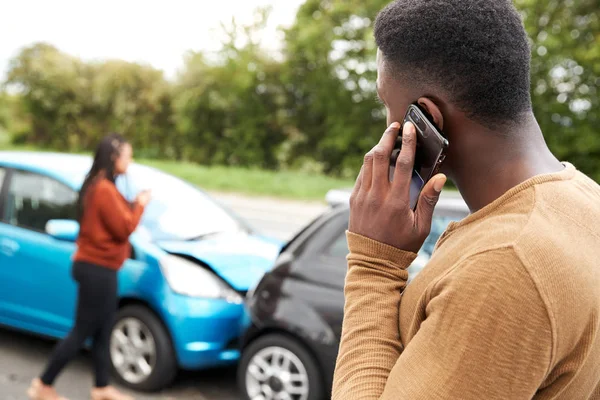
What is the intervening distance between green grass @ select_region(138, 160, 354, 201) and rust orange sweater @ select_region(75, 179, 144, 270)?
607 inches

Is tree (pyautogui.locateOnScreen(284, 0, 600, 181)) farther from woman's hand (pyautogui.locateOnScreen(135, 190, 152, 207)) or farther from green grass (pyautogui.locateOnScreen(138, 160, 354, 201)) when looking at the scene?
woman's hand (pyautogui.locateOnScreen(135, 190, 152, 207))

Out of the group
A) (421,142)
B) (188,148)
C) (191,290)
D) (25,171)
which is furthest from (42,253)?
(188,148)

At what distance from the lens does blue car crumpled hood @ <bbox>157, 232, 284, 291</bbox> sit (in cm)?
449

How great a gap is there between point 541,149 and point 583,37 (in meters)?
23.7

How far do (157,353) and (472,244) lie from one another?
3.62 m

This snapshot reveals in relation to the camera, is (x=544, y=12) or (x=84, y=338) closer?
(x=84, y=338)

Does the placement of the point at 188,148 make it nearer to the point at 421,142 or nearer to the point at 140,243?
the point at 140,243

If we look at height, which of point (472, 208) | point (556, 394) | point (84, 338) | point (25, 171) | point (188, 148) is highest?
point (472, 208)

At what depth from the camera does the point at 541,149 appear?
1.18 metres

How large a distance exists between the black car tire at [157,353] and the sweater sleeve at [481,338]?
137 inches

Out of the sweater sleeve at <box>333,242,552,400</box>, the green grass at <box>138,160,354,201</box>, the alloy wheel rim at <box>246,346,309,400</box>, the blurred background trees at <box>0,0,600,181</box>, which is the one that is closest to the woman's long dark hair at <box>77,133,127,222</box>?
the alloy wheel rim at <box>246,346,309,400</box>

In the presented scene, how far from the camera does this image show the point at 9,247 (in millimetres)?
4949

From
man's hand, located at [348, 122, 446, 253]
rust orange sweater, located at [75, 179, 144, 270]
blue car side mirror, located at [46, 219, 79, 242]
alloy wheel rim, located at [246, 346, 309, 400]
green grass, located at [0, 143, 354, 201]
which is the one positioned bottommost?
green grass, located at [0, 143, 354, 201]

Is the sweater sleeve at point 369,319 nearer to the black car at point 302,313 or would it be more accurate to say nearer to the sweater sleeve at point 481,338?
the sweater sleeve at point 481,338
